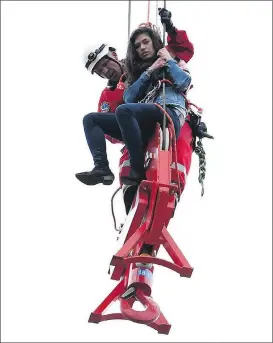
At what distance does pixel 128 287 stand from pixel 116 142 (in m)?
1.93

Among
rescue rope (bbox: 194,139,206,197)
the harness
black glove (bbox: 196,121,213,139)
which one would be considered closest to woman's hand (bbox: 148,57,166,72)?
the harness

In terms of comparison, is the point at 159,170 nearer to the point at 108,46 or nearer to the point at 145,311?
the point at 145,311

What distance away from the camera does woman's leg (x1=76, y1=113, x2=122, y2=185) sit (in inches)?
299

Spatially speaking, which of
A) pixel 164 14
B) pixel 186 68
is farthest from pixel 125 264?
pixel 164 14

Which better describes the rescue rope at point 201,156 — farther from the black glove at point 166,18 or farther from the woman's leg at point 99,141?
the black glove at point 166,18

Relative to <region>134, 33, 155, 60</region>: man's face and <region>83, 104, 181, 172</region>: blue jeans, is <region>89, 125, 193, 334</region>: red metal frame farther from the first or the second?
<region>134, 33, 155, 60</region>: man's face

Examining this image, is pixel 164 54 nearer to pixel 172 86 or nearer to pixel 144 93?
pixel 172 86

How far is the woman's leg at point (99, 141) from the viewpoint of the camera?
758 cm

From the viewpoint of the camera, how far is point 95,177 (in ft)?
24.8

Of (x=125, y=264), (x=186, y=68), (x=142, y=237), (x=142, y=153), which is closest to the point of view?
(x=125, y=264)

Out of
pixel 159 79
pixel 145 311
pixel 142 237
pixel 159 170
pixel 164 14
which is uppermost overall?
pixel 164 14

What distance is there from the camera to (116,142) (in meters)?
8.60

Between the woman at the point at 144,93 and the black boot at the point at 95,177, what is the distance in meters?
0.19

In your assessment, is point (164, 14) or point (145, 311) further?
point (164, 14)
